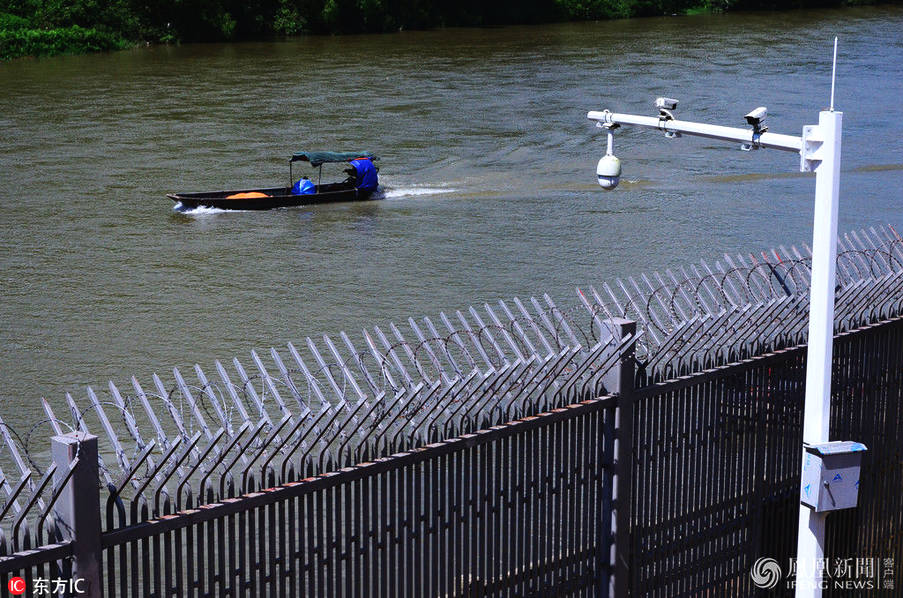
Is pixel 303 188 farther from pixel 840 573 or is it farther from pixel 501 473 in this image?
pixel 501 473

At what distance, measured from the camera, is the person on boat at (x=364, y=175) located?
3572 centimetres

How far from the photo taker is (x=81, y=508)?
554cm

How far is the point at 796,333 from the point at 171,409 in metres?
4.64

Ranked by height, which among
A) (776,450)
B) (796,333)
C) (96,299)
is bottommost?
(96,299)

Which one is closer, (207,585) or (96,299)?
(207,585)

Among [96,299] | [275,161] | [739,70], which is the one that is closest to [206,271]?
[96,299]

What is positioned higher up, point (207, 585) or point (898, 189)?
point (207, 585)

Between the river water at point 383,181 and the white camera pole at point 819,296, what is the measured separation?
1308cm

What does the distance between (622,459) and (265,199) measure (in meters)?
27.1

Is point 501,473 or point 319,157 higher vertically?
point 501,473

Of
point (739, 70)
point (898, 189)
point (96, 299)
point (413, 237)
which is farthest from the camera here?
point (739, 70)

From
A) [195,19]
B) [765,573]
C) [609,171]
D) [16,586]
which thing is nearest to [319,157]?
[609,171]

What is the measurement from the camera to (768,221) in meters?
32.7

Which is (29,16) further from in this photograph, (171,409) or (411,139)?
(171,409)
